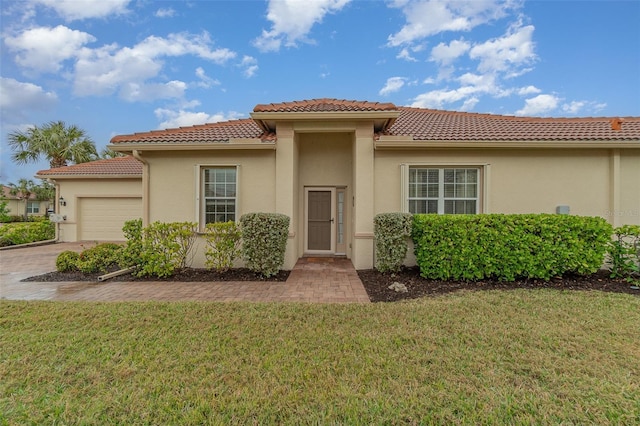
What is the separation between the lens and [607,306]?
4664 millimetres

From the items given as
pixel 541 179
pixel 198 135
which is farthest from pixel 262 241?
pixel 541 179

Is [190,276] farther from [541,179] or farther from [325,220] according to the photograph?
[541,179]

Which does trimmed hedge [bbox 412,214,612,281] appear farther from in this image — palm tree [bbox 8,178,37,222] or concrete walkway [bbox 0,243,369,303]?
palm tree [bbox 8,178,37,222]

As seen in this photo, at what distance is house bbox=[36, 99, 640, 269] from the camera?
7348 mm

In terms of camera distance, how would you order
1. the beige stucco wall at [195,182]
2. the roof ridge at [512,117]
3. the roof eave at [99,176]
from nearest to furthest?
the beige stucco wall at [195,182]
the roof ridge at [512,117]
the roof eave at [99,176]

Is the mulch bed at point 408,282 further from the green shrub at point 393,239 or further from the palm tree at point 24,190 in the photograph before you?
the palm tree at point 24,190

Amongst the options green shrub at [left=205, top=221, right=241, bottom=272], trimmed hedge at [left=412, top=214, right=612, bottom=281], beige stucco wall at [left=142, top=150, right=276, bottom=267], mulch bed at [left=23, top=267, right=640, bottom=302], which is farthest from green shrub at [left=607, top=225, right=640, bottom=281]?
green shrub at [left=205, top=221, right=241, bottom=272]

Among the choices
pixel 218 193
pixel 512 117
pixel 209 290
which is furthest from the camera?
pixel 512 117

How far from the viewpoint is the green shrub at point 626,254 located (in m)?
6.12

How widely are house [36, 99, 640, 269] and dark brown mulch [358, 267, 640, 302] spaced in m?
1.36

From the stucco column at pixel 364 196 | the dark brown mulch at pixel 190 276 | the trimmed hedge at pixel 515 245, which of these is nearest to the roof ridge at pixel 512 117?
the trimmed hedge at pixel 515 245

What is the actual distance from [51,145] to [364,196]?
24.9 meters

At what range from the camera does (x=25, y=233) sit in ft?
42.8

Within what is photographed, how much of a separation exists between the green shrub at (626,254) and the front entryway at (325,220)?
6937 mm
